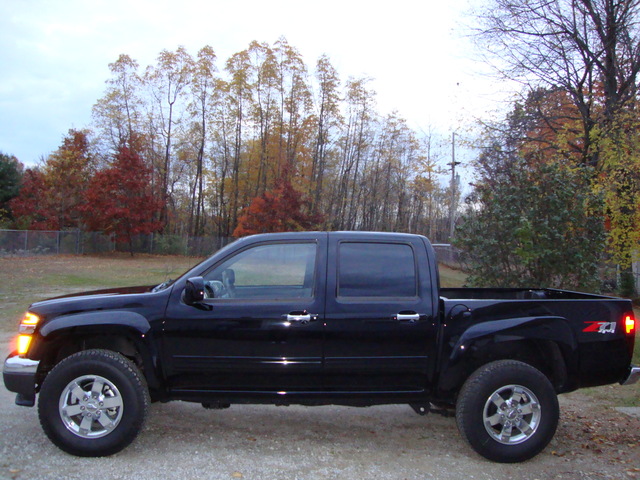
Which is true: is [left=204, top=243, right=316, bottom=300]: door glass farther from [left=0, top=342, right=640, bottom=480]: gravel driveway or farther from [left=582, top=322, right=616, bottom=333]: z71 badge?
[left=582, top=322, right=616, bottom=333]: z71 badge

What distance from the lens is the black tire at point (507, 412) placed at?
437cm

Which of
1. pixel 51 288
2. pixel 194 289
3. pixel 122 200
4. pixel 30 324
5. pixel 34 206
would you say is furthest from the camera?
pixel 34 206

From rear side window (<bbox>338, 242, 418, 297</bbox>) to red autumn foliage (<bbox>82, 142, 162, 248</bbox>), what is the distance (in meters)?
36.5

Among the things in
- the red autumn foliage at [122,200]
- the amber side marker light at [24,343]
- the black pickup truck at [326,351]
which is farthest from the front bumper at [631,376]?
the red autumn foliage at [122,200]

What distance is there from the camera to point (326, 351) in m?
4.42

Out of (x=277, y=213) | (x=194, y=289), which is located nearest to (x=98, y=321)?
(x=194, y=289)

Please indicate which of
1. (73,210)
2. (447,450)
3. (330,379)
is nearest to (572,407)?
(447,450)

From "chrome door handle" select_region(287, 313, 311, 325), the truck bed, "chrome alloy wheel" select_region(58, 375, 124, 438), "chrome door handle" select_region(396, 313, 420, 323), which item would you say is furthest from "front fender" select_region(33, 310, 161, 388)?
the truck bed

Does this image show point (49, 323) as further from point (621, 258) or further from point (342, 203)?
point (342, 203)

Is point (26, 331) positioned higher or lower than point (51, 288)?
higher

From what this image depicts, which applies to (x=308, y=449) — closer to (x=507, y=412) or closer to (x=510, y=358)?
(x=507, y=412)

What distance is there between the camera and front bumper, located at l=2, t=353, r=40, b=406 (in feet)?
14.0

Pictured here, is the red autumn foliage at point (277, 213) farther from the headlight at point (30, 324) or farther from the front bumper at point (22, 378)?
the front bumper at point (22, 378)

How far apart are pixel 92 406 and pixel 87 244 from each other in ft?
124
